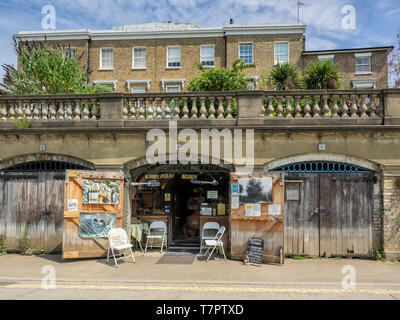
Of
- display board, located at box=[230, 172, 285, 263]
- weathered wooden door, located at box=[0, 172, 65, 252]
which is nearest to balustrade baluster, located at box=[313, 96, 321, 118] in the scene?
display board, located at box=[230, 172, 285, 263]

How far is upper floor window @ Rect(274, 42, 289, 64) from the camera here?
966 inches

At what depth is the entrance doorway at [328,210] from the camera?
8.78 m

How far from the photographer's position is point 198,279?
6863 millimetres

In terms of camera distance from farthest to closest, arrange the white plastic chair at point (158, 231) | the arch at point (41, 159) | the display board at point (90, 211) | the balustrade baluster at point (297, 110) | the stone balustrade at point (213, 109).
Result: 1. the white plastic chair at point (158, 231)
2. the arch at point (41, 159)
3. the balustrade baluster at point (297, 110)
4. the stone balustrade at point (213, 109)
5. the display board at point (90, 211)

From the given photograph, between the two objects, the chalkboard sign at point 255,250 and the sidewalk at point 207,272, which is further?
the chalkboard sign at point 255,250

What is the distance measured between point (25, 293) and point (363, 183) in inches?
333

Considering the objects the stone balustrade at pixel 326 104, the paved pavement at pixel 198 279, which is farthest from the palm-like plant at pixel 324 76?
the paved pavement at pixel 198 279

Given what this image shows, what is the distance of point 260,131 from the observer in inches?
352

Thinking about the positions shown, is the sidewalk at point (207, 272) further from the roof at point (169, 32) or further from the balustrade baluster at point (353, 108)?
the roof at point (169, 32)

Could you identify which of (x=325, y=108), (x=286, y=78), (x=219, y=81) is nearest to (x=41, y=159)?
(x=219, y=81)

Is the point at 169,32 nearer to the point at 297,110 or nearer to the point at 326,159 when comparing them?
the point at 297,110

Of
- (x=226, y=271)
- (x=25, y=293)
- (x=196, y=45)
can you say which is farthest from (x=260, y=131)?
(x=196, y=45)

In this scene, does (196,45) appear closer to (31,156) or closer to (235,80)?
(235,80)

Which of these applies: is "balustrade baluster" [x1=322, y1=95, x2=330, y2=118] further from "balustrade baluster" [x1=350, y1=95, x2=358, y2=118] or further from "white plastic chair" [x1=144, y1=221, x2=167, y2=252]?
"white plastic chair" [x1=144, y1=221, x2=167, y2=252]
